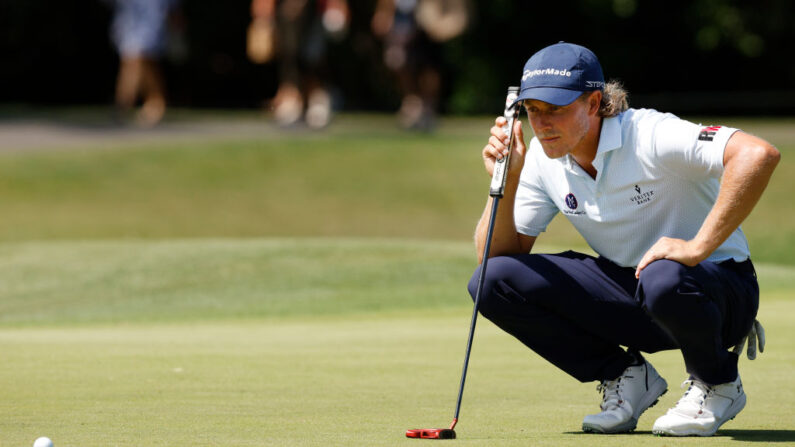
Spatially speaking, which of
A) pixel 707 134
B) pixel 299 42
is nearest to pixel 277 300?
pixel 707 134

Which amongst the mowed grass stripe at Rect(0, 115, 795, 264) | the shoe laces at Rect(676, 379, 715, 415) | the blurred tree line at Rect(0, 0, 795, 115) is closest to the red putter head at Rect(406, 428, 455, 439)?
the shoe laces at Rect(676, 379, 715, 415)

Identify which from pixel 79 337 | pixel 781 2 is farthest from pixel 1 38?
pixel 79 337

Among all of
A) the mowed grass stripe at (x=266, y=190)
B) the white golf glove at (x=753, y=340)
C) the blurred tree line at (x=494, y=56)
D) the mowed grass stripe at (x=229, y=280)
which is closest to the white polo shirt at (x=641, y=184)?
the white golf glove at (x=753, y=340)

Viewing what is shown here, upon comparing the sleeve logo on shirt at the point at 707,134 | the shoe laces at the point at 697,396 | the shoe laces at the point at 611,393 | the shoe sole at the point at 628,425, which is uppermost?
the sleeve logo on shirt at the point at 707,134

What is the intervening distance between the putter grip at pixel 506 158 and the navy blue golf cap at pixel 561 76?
9cm

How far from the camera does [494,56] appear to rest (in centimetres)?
2245

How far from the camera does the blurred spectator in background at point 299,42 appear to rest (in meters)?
14.4

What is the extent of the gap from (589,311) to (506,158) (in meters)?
0.56

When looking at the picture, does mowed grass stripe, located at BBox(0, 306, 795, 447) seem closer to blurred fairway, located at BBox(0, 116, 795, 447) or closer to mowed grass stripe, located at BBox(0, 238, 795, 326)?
blurred fairway, located at BBox(0, 116, 795, 447)

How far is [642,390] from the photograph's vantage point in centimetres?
420

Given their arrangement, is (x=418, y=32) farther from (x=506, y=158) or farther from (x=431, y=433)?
(x=431, y=433)

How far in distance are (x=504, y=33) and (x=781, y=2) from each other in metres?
4.57

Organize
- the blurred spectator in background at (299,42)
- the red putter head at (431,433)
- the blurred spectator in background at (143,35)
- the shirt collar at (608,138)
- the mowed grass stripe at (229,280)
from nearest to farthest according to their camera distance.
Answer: the red putter head at (431,433)
the shirt collar at (608,138)
the mowed grass stripe at (229,280)
the blurred spectator in background at (299,42)
the blurred spectator in background at (143,35)

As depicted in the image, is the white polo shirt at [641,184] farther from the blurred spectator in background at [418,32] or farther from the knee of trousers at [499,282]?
the blurred spectator in background at [418,32]
